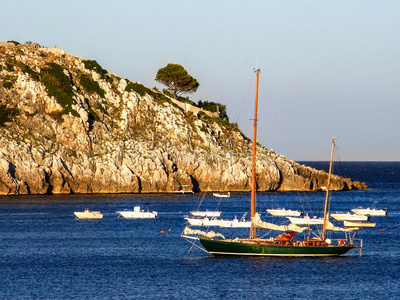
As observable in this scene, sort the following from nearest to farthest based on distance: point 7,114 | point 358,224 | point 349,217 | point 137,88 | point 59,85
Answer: point 358,224 → point 349,217 → point 7,114 → point 59,85 → point 137,88

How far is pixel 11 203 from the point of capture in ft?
387

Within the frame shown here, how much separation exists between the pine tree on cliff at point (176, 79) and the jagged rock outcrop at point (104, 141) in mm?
16342

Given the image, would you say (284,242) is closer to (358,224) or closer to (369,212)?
(358,224)

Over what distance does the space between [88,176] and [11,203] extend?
25.1 m

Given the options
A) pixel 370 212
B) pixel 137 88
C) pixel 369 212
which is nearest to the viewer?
pixel 369 212

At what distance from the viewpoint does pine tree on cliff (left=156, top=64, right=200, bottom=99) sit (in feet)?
609

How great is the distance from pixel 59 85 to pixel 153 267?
99.2 meters

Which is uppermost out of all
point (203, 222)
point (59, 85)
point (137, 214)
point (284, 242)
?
point (59, 85)

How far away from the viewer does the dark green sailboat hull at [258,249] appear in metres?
64.2

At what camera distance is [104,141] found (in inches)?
5930

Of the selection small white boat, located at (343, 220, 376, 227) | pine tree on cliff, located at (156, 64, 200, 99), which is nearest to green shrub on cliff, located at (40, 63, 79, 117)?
pine tree on cliff, located at (156, 64, 200, 99)

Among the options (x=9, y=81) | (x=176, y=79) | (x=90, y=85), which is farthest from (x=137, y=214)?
(x=176, y=79)

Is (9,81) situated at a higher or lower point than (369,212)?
higher

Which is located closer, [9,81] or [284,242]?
[284,242]
